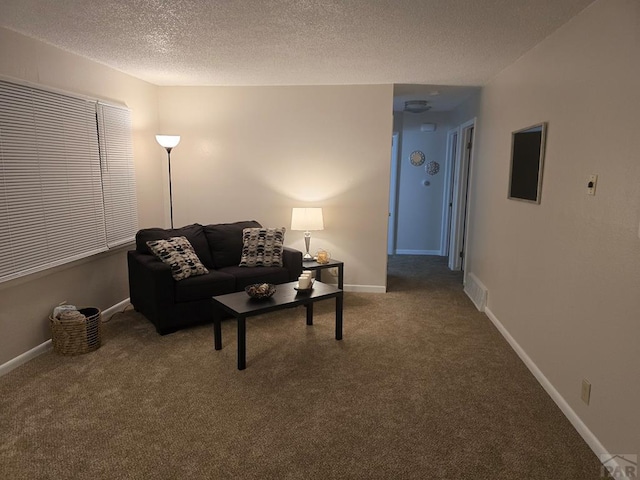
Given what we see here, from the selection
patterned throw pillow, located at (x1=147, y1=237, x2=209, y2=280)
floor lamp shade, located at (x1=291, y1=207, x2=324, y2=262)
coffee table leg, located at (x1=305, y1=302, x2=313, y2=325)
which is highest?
floor lamp shade, located at (x1=291, y1=207, x2=324, y2=262)

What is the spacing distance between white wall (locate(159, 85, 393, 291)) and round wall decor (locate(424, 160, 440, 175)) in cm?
254

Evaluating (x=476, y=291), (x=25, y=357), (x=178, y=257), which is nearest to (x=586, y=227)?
Answer: (x=476, y=291)

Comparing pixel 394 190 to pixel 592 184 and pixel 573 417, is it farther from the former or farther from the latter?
pixel 573 417

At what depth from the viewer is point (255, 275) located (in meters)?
4.09

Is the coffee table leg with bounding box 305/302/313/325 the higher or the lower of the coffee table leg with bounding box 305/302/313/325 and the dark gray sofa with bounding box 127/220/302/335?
the lower

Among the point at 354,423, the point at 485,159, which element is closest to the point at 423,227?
the point at 485,159

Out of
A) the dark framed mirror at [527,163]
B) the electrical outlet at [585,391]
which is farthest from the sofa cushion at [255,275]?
the electrical outlet at [585,391]

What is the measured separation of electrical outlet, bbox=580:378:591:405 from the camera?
2.27 meters

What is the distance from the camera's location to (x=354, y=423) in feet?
7.94

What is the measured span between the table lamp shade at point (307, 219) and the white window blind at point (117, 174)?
168 centimetres

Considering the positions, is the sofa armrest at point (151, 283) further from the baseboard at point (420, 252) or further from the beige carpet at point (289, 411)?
the baseboard at point (420, 252)

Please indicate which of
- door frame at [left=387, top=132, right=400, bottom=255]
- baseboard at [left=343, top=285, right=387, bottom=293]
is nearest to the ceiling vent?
door frame at [left=387, top=132, right=400, bottom=255]

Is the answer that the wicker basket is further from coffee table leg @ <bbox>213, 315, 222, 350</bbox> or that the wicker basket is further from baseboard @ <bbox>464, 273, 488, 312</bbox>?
baseboard @ <bbox>464, 273, 488, 312</bbox>

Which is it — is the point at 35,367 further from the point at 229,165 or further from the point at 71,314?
the point at 229,165
